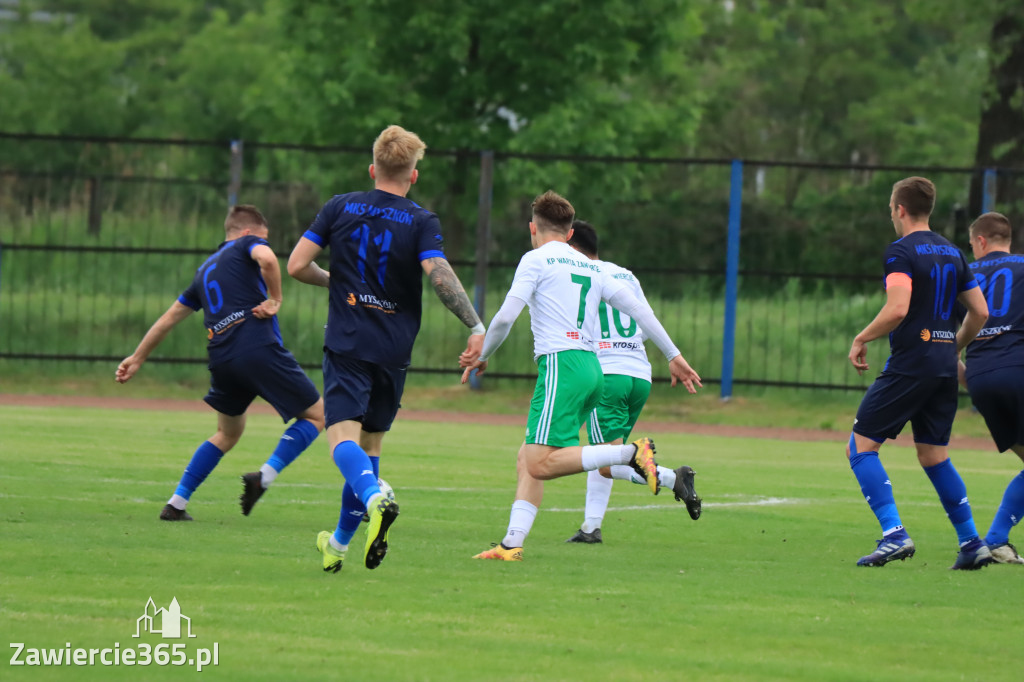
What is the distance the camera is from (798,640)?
18.6ft

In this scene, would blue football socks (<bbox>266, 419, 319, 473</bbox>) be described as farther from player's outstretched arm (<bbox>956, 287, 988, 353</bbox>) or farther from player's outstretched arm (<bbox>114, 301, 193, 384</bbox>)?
player's outstretched arm (<bbox>956, 287, 988, 353</bbox>)

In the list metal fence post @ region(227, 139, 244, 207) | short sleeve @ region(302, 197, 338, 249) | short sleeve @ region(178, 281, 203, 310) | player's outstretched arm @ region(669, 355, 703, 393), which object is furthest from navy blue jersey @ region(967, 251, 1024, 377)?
metal fence post @ region(227, 139, 244, 207)

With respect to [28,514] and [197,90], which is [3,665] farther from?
[197,90]

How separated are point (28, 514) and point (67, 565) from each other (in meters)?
1.94

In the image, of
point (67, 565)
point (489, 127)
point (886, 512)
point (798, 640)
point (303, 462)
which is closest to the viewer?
point (798, 640)

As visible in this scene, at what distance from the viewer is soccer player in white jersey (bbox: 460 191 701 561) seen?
7.34 meters

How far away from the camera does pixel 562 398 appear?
7480mm

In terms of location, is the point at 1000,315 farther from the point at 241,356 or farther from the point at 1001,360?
the point at 241,356

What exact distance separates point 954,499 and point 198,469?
4.48 meters

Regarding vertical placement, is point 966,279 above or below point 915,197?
below

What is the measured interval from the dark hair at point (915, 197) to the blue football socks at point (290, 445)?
3.71 m

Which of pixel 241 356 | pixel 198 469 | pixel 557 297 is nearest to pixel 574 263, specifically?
pixel 557 297

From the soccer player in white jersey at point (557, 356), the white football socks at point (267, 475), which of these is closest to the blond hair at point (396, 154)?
the soccer player in white jersey at point (557, 356)

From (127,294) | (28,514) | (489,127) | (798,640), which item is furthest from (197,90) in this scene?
(798,640)
